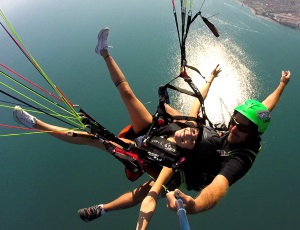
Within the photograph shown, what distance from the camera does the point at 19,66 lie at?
15.4m

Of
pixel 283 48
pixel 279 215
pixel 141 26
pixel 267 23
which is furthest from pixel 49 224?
pixel 267 23

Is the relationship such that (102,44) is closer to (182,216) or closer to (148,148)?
(148,148)

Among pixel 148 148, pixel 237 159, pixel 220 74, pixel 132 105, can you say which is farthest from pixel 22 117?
pixel 220 74

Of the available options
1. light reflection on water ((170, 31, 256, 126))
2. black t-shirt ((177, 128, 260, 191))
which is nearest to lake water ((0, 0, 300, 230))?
light reflection on water ((170, 31, 256, 126))

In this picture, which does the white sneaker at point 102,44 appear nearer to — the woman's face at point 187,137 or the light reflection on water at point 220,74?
the woman's face at point 187,137

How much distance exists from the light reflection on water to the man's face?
985 cm

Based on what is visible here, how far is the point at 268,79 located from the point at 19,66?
13643 mm

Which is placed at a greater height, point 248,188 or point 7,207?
point 7,207

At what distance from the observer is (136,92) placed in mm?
13562

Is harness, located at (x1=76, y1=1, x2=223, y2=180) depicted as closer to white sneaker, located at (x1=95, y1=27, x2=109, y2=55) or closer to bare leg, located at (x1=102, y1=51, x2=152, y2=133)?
bare leg, located at (x1=102, y1=51, x2=152, y2=133)

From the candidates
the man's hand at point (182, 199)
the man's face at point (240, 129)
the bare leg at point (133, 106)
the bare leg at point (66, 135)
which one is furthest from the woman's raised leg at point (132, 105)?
the man's hand at point (182, 199)

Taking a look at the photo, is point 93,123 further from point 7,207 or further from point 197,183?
point 7,207

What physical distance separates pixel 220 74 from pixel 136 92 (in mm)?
4677

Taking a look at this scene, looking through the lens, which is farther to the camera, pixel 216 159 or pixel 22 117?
pixel 22 117
